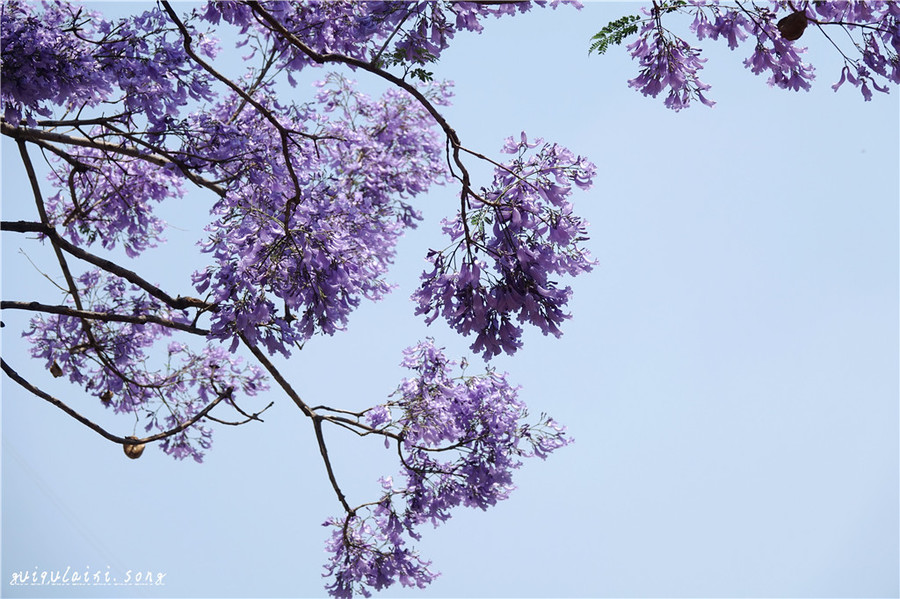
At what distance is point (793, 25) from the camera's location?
454 cm

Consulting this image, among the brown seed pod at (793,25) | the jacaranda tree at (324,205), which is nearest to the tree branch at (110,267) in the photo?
the jacaranda tree at (324,205)

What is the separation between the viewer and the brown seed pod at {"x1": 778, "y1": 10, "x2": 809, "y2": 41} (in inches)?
177

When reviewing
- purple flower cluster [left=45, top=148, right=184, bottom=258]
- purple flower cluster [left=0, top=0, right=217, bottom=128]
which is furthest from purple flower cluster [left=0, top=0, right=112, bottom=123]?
purple flower cluster [left=45, top=148, right=184, bottom=258]

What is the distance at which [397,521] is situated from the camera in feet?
20.7

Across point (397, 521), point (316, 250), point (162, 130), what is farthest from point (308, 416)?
point (162, 130)

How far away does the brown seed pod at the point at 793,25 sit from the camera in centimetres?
449

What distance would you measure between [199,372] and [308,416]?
2520 millimetres

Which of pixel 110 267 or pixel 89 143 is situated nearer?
pixel 110 267

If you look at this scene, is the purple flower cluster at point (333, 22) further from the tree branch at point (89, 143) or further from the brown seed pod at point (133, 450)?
the brown seed pod at point (133, 450)

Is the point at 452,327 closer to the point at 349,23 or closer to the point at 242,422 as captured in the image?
the point at 242,422

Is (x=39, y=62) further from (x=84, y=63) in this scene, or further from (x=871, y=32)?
(x=871, y=32)

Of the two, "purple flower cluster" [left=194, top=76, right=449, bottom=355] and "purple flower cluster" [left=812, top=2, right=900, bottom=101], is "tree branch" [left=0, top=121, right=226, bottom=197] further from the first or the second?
"purple flower cluster" [left=812, top=2, right=900, bottom=101]

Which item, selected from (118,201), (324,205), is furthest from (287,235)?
(118,201)

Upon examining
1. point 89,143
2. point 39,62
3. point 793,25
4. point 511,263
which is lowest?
→ point 511,263
